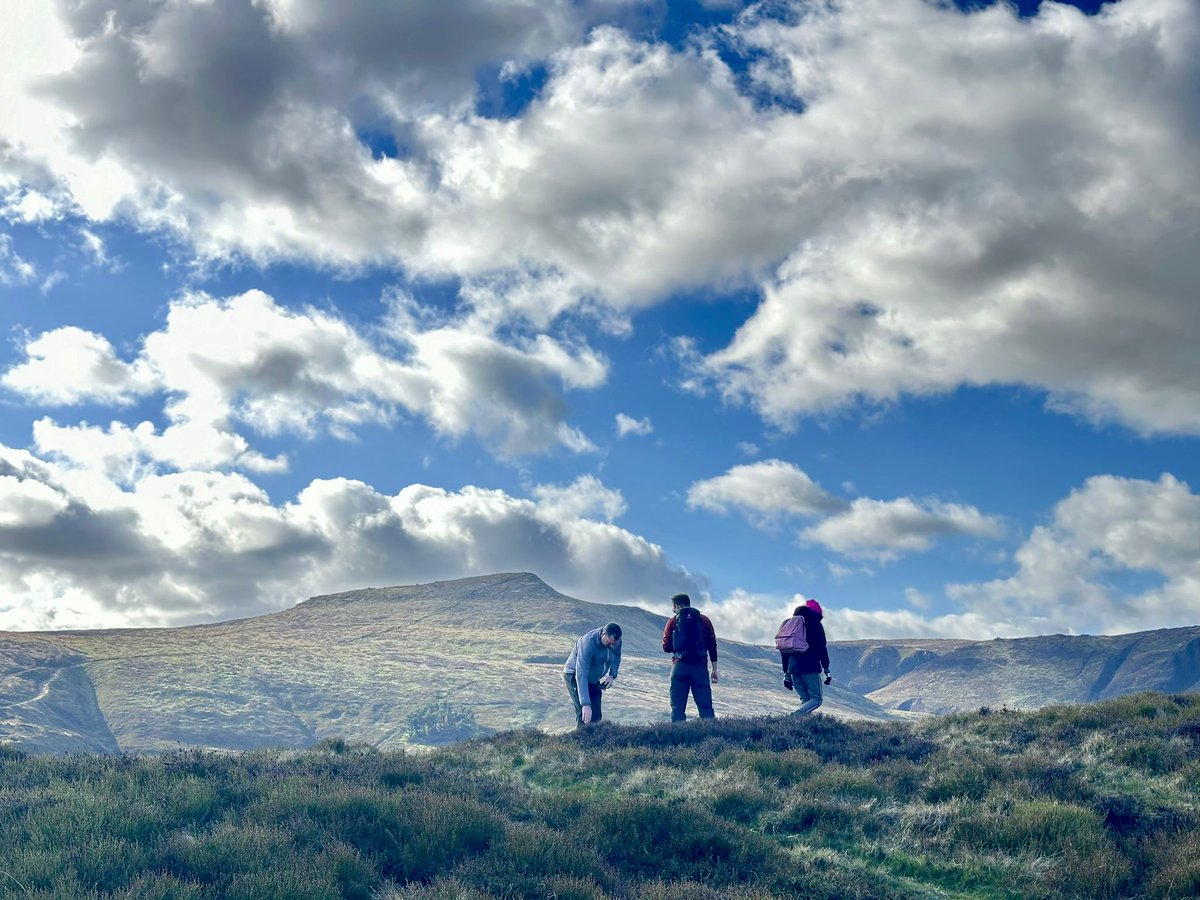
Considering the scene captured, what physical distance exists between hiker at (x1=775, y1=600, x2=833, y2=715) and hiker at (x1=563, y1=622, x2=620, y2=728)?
3.09 meters

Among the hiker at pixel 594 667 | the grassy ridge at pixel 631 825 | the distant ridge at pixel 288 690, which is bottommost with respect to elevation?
the distant ridge at pixel 288 690

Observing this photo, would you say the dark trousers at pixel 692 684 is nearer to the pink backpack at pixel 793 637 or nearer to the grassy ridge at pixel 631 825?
the pink backpack at pixel 793 637

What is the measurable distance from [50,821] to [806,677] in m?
12.6

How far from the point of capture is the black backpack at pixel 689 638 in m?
16.4

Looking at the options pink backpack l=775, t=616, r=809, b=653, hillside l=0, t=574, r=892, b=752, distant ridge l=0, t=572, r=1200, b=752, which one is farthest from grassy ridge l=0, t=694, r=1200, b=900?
hillside l=0, t=574, r=892, b=752

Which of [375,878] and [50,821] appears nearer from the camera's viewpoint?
[375,878]

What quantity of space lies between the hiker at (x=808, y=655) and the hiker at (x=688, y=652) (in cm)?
139

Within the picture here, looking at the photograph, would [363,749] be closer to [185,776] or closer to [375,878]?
[185,776]

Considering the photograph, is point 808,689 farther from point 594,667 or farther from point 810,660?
point 594,667

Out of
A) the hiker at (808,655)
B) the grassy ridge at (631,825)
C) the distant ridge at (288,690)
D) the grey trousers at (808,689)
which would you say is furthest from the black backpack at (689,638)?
the distant ridge at (288,690)

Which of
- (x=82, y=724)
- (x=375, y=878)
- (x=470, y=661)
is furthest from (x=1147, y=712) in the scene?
(x=470, y=661)

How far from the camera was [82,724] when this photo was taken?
81812mm

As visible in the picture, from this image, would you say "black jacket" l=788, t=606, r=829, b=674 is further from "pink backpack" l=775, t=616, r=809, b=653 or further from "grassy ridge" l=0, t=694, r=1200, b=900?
"grassy ridge" l=0, t=694, r=1200, b=900

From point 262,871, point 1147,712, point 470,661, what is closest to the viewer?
point 262,871
